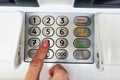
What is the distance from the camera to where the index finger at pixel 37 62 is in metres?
0.52

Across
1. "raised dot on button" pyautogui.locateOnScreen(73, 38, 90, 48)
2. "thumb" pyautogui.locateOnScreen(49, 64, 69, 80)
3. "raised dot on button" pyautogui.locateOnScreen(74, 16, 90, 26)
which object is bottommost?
"thumb" pyautogui.locateOnScreen(49, 64, 69, 80)

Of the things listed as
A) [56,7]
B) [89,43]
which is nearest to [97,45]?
[89,43]

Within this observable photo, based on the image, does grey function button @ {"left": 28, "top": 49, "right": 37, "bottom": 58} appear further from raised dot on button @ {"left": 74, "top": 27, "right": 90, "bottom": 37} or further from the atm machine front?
raised dot on button @ {"left": 74, "top": 27, "right": 90, "bottom": 37}

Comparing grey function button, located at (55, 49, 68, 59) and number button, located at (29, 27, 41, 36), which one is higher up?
number button, located at (29, 27, 41, 36)

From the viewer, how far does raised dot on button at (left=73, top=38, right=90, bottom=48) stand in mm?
573

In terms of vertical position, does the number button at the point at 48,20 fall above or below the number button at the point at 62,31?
above

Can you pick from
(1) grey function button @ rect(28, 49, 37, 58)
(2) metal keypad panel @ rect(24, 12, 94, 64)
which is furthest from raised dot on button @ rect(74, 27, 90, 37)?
(1) grey function button @ rect(28, 49, 37, 58)

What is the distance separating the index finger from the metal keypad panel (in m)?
0.04

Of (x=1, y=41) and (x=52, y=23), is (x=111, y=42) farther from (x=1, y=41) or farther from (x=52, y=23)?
(x=1, y=41)

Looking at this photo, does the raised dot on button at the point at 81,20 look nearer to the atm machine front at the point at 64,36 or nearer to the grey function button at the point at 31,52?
the atm machine front at the point at 64,36

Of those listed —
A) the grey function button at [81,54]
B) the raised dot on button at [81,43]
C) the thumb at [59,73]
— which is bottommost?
the thumb at [59,73]

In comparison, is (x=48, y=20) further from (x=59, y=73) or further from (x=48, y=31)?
(x=59, y=73)

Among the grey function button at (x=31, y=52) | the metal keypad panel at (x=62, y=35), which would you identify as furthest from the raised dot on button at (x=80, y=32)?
the grey function button at (x=31, y=52)

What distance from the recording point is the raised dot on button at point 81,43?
57 centimetres
